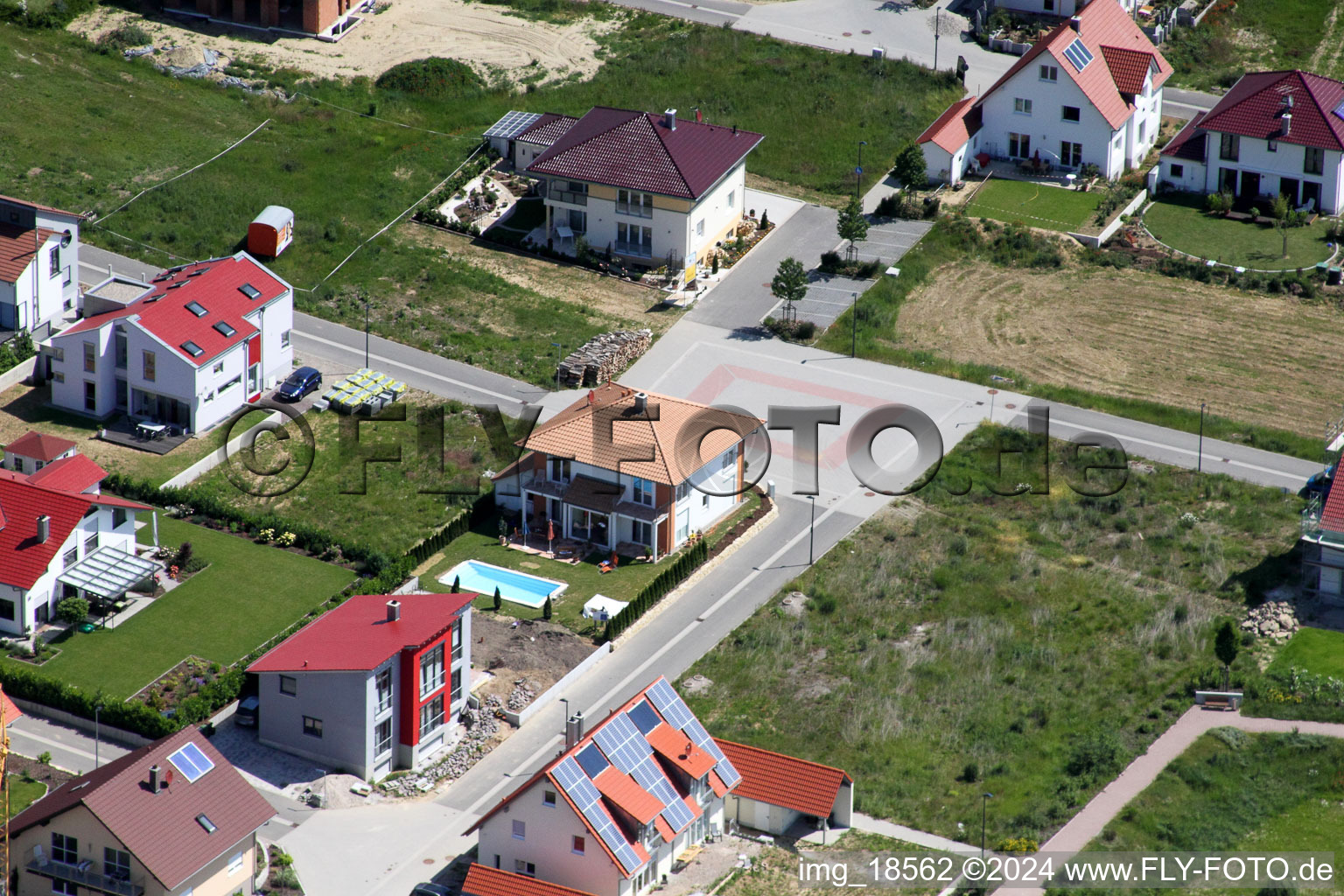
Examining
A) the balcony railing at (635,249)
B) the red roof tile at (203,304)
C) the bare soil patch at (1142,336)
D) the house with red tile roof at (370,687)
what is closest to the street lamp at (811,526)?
the bare soil patch at (1142,336)

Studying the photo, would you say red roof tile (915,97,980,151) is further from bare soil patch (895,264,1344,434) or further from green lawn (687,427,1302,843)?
green lawn (687,427,1302,843)

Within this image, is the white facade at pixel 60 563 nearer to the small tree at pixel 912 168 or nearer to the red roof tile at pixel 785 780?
the red roof tile at pixel 785 780

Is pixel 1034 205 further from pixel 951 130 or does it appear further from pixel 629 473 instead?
pixel 629 473

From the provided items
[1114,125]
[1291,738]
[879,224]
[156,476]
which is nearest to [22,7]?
[156,476]

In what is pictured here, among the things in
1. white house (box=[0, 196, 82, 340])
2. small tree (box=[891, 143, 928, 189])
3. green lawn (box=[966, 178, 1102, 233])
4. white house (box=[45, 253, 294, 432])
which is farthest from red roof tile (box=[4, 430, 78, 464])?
green lawn (box=[966, 178, 1102, 233])

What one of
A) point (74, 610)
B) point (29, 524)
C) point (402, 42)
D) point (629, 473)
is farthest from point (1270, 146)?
point (29, 524)
